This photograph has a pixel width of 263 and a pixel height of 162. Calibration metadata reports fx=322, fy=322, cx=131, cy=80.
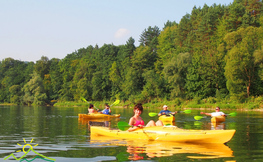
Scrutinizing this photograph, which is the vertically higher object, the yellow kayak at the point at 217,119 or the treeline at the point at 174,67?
the treeline at the point at 174,67

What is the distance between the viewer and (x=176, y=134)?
33.4 ft

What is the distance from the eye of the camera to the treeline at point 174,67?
132ft

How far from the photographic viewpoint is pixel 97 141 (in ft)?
36.1

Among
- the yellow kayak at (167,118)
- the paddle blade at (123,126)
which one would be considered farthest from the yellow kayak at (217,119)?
the paddle blade at (123,126)

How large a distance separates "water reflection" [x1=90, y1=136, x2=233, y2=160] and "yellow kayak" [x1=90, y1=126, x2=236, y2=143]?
181 millimetres

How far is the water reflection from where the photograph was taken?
26.9 feet

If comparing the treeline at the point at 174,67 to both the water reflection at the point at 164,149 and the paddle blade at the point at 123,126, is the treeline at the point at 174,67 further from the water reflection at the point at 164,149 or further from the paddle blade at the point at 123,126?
the water reflection at the point at 164,149

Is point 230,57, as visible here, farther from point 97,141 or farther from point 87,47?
point 87,47

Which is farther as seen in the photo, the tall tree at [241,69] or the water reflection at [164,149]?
the tall tree at [241,69]

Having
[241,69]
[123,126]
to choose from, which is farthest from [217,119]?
[241,69]

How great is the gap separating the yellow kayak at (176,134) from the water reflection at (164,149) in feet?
0.59

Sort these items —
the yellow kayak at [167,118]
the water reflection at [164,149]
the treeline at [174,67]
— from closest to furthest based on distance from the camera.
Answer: the water reflection at [164,149], the yellow kayak at [167,118], the treeline at [174,67]

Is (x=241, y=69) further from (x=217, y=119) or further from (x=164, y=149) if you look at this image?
(x=164, y=149)

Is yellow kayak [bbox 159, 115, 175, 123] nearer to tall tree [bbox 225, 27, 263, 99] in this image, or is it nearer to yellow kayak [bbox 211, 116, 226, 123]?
yellow kayak [bbox 211, 116, 226, 123]
